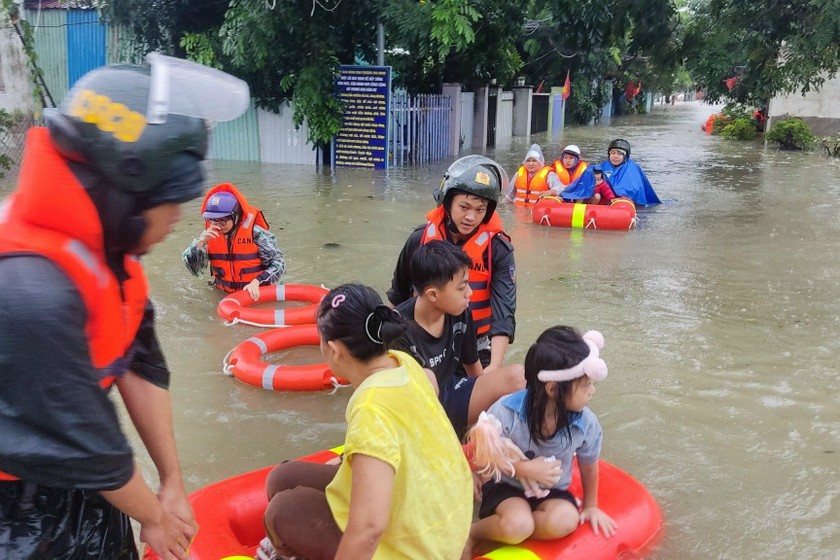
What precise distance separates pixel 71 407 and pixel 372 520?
2.71 ft

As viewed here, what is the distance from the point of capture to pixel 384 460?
1835 mm

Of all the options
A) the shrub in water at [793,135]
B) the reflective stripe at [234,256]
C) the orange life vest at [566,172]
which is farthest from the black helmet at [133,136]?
the shrub in water at [793,135]

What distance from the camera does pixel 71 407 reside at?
48.6 inches

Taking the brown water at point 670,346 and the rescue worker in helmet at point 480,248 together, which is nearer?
the brown water at point 670,346

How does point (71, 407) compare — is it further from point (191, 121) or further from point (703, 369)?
point (703, 369)

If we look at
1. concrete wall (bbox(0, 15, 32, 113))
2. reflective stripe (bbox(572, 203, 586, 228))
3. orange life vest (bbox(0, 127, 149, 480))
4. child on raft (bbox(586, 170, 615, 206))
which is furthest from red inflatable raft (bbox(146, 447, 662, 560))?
concrete wall (bbox(0, 15, 32, 113))

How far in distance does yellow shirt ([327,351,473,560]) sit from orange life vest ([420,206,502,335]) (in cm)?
161

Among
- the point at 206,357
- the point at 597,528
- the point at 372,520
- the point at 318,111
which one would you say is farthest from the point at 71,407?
the point at 318,111

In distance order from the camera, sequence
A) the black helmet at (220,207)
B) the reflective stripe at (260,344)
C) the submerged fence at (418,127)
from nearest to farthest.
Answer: the reflective stripe at (260,344)
the black helmet at (220,207)
the submerged fence at (418,127)

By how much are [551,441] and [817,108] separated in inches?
850

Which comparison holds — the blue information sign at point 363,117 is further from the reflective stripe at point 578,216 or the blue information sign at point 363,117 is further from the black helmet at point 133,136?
the black helmet at point 133,136

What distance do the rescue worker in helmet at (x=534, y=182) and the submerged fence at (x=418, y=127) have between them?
13.6ft

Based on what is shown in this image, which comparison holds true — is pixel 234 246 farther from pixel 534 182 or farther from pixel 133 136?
pixel 534 182

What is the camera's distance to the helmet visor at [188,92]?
4.35 feet
